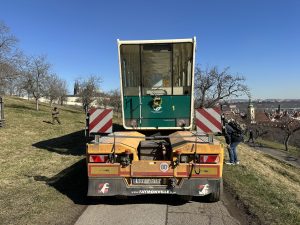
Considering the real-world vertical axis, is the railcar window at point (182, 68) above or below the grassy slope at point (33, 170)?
above

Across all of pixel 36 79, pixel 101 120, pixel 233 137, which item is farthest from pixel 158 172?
pixel 36 79

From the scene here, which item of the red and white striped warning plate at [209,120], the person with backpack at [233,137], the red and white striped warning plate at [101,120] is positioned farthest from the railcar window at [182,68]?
the person with backpack at [233,137]

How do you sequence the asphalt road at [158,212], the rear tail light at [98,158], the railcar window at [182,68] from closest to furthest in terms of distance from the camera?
the asphalt road at [158,212] → the rear tail light at [98,158] → the railcar window at [182,68]

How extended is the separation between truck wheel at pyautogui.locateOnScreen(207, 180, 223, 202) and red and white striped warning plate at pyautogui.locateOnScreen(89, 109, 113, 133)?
3913mm

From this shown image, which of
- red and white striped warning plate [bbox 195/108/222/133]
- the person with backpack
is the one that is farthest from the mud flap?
the person with backpack

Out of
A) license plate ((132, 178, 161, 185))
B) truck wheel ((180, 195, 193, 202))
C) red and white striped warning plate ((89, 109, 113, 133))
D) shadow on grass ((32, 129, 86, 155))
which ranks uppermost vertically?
red and white striped warning plate ((89, 109, 113, 133))

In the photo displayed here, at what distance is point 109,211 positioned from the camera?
269 inches

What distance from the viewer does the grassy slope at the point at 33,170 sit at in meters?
6.64

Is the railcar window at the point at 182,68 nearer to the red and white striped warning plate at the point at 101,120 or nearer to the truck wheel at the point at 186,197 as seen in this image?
the red and white striped warning plate at the point at 101,120

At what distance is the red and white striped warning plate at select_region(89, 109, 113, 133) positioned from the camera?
1038 centimetres

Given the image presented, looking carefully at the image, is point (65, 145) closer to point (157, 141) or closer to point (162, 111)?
point (162, 111)

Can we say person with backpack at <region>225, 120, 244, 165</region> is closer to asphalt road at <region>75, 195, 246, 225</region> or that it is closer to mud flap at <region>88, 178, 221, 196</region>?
asphalt road at <region>75, 195, 246, 225</region>

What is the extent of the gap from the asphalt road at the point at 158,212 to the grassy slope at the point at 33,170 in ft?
1.64

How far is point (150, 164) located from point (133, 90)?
132 inches
